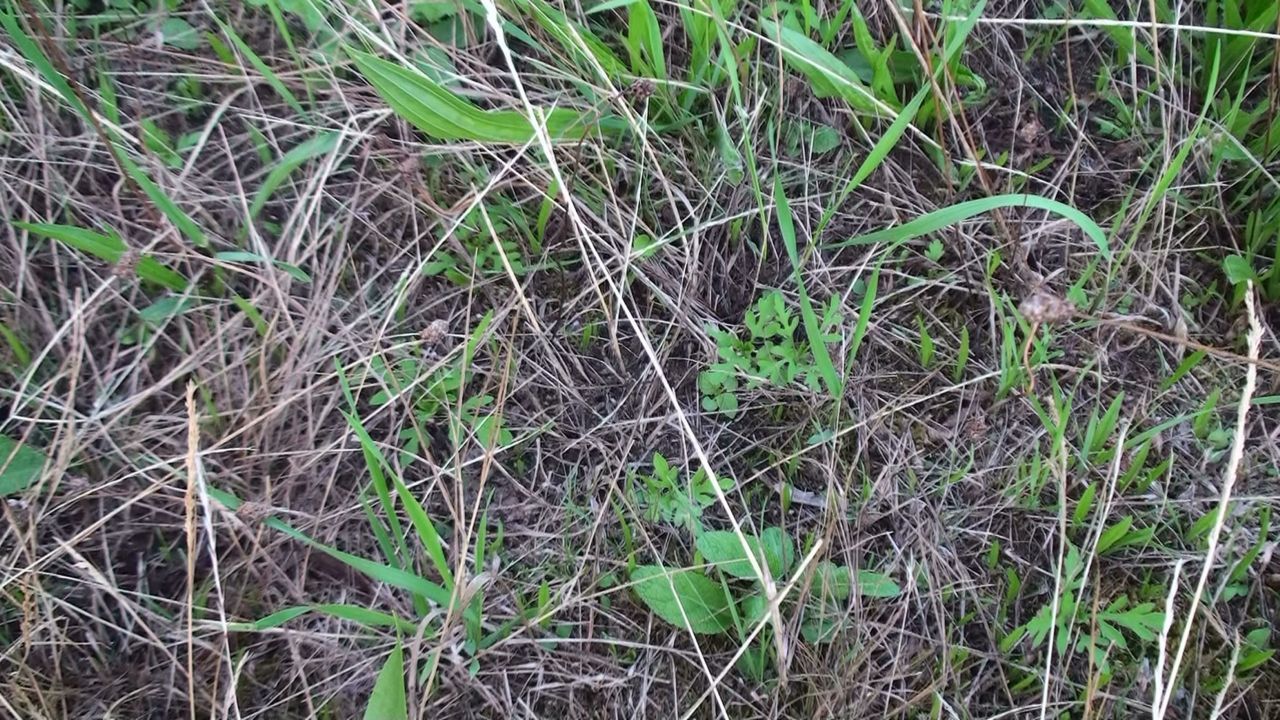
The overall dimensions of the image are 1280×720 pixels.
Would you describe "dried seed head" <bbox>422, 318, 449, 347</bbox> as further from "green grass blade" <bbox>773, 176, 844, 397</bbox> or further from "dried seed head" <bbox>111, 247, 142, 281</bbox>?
"green grass blade" <bbox>773, 176, 844, 397</bbox>

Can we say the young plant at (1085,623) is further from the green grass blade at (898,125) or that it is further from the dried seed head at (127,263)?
the dried seed head at (127,263)

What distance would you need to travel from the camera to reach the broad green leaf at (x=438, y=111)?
1276 mm

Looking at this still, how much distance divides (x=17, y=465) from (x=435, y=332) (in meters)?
0.69

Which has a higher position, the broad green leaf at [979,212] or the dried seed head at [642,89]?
the dried seed head at [642,89]

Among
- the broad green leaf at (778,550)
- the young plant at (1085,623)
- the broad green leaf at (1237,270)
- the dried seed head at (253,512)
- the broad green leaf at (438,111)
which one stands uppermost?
the broad green leaf at (438,111)

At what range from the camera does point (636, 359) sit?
1.38 m

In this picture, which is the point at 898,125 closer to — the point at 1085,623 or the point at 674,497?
the point at 674,497

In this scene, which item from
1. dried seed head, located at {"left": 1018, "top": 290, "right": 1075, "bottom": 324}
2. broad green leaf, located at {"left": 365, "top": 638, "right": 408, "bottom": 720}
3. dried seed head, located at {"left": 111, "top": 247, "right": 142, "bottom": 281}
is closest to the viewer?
dried seed head, located at {"left": 1018, "top": 290, "right": 1075, "bottom": 324}

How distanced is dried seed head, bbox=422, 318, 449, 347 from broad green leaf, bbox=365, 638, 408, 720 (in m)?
0.47

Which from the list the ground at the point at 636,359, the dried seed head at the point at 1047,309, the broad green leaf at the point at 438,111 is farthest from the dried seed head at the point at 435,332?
the dried seed head at the point at 1047,309

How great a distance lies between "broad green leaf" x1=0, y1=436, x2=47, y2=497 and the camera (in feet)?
4.08

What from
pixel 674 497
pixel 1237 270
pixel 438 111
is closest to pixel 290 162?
A: pixel 438 111

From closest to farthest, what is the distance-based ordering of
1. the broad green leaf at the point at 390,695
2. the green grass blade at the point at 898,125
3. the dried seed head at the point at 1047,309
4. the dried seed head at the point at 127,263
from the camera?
the dried seed head at the point at 1047,309 → the broad green leaf at the point at 390,695 → the dried seed head at the point at 127,263 → the green grass blade at the point at 898,125

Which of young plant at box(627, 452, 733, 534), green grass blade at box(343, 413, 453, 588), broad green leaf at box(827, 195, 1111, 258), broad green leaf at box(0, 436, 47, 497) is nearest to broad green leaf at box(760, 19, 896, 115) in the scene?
broad green leaf at box(827, 195, 1111, 258)
